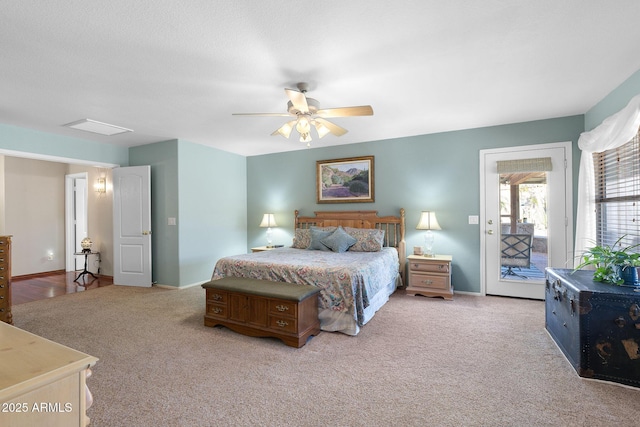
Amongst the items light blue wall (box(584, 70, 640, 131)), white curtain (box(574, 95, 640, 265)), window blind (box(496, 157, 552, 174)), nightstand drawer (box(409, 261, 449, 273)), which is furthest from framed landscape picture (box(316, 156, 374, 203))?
light blue wall (box(584, 70, 640, 131))

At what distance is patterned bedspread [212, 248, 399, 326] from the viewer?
3059 millimetres

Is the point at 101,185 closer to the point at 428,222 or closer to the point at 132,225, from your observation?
the point at 132,225

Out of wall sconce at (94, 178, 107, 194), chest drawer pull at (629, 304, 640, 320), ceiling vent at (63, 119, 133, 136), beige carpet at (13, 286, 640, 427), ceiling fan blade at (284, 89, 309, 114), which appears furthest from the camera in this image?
wall sconce at (94, 178, 107, 194)

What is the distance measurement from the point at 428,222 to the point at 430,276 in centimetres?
83

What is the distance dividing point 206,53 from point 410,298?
3868 mm

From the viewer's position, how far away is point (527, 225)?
A: 166 inches

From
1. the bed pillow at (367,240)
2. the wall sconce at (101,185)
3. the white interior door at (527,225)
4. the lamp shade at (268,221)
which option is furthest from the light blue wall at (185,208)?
the white interior door at (527,225)

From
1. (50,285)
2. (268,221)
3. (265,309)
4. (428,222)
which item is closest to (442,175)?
(428,222)

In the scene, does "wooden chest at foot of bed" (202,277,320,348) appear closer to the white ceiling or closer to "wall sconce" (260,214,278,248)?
the white ceiling

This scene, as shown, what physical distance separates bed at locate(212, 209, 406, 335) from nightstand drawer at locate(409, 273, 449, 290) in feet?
0.98

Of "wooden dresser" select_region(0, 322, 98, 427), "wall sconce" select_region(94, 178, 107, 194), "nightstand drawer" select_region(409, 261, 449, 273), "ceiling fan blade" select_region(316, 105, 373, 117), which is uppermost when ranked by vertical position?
"ceiling fan blade" select_region(316, 105, 373, 117)

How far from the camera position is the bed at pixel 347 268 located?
10.1 ft

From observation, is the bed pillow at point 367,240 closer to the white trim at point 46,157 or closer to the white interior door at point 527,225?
the white interior door at point 527,225

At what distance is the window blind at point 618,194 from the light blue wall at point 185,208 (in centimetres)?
552
